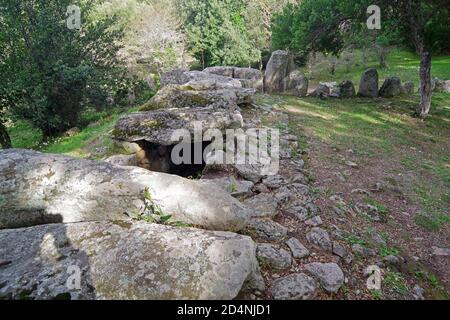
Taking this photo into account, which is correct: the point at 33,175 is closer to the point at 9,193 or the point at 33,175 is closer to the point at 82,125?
the point at 9,193

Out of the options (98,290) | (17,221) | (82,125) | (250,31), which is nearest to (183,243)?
(98,290)

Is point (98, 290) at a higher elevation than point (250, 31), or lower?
lower

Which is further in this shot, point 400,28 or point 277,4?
point 277,4

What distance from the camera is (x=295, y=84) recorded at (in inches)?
752

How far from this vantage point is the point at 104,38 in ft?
69.1

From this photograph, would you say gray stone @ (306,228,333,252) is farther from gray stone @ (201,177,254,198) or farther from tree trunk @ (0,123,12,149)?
tree trunk @ (0,123,12,149)

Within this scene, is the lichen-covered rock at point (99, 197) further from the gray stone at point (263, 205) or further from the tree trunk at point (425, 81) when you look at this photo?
the tree trunk at point (425, 81)

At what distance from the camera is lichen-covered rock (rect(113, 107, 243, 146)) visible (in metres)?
8.09

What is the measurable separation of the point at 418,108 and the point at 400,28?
4.32m

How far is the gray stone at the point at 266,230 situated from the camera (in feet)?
→ 17.4

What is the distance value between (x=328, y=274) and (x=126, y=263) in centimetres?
298

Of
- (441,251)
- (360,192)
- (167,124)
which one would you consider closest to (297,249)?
(441,251)

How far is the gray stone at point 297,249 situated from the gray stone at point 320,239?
0.37 m
